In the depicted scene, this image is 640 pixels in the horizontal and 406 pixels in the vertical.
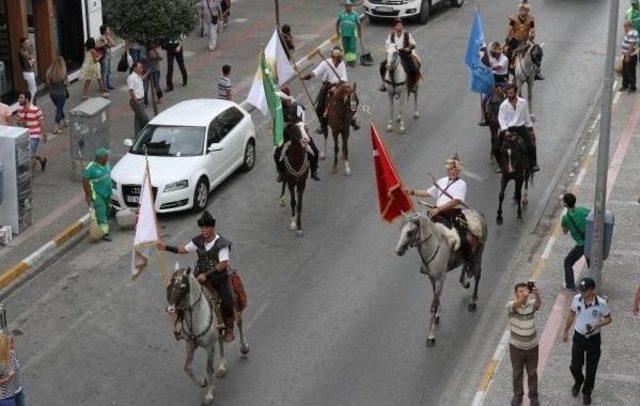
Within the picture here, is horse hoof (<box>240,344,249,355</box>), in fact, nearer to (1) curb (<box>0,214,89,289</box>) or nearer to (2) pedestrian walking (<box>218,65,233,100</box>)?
(1) curb (<box>0,214,89,289</box>)

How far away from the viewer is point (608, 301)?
826 inches

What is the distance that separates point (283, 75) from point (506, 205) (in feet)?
17.8

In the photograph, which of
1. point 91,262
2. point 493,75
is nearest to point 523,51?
point 493,75

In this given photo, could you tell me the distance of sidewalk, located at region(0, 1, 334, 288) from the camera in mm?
25188

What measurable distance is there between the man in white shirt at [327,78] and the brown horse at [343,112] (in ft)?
1.56

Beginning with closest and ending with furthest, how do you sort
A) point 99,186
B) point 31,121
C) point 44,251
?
point 44,251 < point 99,186 < point 31,121

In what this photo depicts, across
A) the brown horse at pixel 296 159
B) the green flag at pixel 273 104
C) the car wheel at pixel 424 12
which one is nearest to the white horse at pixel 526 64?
the green flag at pixel 273 104

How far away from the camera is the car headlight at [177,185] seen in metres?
24.9

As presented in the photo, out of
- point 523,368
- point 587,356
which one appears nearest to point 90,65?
point 523,368

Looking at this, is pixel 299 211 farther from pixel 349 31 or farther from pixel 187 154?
pixel 349 31

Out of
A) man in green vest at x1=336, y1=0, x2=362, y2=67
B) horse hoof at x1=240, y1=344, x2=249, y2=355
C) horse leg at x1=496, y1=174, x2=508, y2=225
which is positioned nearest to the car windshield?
horse leg at x1=496, y1=174, x2=508, y2=225

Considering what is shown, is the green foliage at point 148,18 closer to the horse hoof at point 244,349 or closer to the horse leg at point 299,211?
the horse leg at point 299,211

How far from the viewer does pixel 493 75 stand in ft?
94.2

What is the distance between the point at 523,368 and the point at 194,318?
4.34 m
